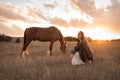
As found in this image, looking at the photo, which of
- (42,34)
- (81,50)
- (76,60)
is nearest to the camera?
(76,60)

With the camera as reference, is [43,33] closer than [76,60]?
No

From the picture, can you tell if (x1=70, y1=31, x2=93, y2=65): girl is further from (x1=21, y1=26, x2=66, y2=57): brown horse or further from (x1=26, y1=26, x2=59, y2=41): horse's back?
(x1=26, y1=26, x2=59, y2=41): horse's back

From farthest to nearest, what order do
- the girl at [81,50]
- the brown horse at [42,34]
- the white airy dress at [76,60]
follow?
the brown horse at [42,34]
the girl at [81,50]
the white airy dress at [76,60]

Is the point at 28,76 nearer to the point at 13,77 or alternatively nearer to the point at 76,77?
the point at 13,77

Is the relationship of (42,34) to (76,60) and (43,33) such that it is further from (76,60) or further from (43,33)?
(76,60)

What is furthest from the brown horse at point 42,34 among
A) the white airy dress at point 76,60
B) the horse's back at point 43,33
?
the white airy dress at point 76,60

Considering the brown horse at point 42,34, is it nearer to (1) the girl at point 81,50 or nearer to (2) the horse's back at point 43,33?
(2) the horse's back at point 43,33

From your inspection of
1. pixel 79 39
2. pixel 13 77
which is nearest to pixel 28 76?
pixel 13 77

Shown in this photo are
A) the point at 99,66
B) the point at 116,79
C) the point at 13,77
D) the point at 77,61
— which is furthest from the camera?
the point at 77,61

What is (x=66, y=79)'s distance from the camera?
7.36m

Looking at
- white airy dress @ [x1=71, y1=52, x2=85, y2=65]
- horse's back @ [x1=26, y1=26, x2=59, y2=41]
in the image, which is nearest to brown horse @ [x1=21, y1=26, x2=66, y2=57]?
horse's back @ [x1=26, y1=26, x2=59, y2=41]

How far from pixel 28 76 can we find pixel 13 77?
537 mm

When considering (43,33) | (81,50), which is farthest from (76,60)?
(43,33)

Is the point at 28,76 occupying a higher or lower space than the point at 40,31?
lower
